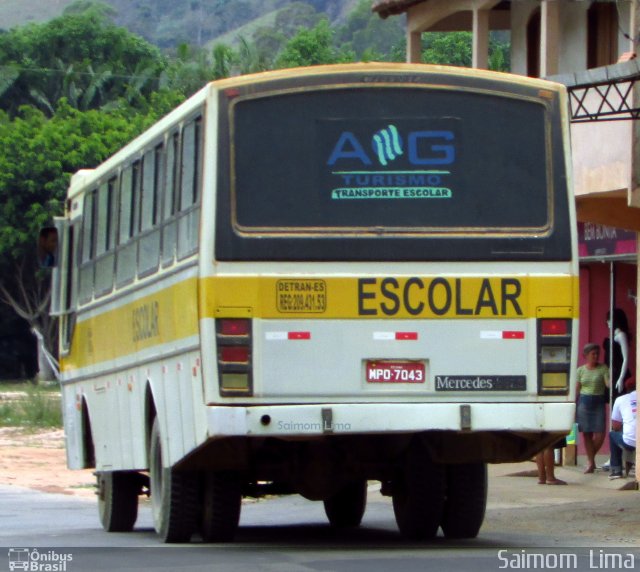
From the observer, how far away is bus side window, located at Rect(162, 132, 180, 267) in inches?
501

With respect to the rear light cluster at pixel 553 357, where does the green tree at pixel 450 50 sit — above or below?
above

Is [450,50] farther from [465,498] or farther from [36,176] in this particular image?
[465,498]

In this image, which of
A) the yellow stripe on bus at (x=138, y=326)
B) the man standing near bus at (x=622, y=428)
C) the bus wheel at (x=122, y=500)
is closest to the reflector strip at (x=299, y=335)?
the yellow stripe on bus at (x=138, y=326)

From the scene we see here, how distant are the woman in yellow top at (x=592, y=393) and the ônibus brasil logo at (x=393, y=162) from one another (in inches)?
377

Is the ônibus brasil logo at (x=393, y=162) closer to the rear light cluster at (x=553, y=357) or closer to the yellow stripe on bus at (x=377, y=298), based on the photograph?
the yellow stripe on bus at (x=377, y=298)

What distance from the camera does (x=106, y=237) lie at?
50.6 ft

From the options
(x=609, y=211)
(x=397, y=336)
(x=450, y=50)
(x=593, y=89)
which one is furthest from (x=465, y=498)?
(x=450, y=50)

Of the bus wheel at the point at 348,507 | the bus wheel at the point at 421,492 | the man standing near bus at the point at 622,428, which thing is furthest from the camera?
A: the man standing near bus at the point at 622,428

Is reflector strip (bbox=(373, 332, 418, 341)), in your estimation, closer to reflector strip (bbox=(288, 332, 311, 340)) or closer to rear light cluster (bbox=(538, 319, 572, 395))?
reflector strip (bbox=(288, 332, 311, 340))

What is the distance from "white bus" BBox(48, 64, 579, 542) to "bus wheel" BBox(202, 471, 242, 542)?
0.40 m

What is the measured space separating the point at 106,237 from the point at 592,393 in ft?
26.7

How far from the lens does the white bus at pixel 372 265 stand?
11.8m

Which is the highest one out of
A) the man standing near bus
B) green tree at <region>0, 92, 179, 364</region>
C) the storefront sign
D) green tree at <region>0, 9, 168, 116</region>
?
green tree at <region>0, 9, 168, 116</region>

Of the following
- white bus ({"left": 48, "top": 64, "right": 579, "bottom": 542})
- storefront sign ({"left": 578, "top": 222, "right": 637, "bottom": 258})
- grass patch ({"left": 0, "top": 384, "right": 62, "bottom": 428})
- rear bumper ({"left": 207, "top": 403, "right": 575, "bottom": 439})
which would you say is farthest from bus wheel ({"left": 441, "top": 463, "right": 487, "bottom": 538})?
grass patch ({"left": 0, "top": 384, "right": 62, "bottom": 428})
